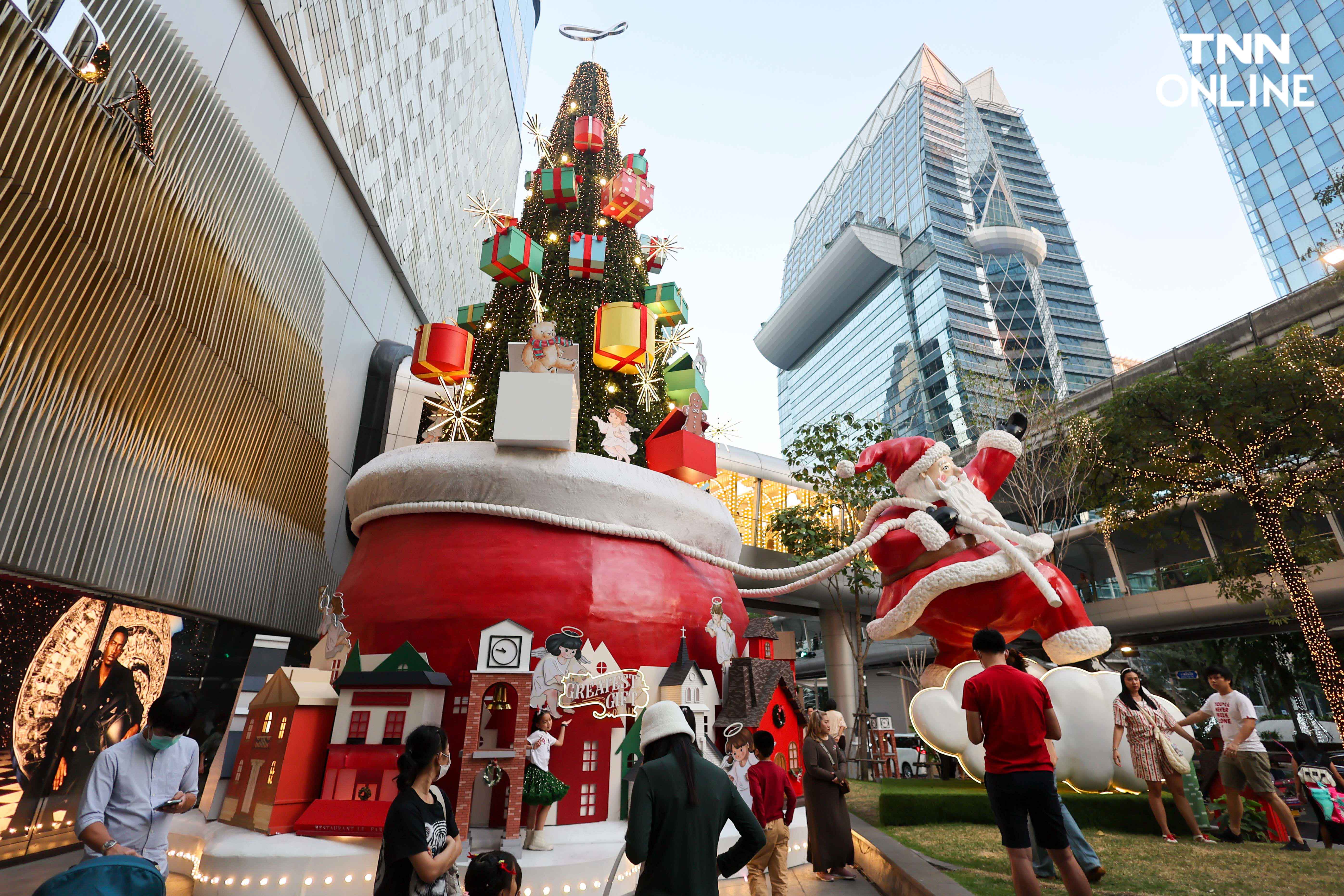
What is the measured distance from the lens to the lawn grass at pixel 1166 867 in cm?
369

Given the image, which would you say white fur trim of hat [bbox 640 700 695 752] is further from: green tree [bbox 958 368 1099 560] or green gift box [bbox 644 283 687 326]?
green tree [bbox 958 368 1099 560]

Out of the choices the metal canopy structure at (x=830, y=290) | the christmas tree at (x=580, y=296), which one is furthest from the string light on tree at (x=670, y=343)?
the metal canopy structure at (x=830, y=290)

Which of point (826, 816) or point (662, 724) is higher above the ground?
point (662, 724)

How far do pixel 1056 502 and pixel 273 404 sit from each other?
1546 centimetres

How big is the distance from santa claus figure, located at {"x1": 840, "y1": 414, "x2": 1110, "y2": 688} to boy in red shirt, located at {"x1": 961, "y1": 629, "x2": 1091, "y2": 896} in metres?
2.68

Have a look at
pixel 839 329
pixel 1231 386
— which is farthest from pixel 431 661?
pixel 839 329

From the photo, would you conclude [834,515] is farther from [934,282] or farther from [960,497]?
[934,282]

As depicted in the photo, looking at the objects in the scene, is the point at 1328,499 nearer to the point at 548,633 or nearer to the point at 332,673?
the point at 548,633

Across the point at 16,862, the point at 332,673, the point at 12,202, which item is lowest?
the point at 16,862

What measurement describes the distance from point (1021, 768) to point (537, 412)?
4642mm

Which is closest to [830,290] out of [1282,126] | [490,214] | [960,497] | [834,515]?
[1282,126]

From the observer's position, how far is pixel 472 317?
8.85 meters

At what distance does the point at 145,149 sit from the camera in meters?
5.77

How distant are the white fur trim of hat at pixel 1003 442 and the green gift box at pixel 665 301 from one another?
407 centimetres
